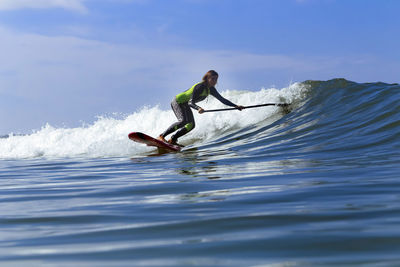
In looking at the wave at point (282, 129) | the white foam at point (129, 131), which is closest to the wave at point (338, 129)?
the wave at point (282, 129)

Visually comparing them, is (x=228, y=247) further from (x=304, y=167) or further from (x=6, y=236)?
(x=304, y=167)

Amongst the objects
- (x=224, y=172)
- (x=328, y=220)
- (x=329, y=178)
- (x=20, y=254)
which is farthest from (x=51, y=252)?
(x=224, y=172)

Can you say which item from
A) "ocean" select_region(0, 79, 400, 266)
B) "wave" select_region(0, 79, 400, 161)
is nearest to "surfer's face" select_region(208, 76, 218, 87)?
"wave" select_region(0, 79, 400, 161)

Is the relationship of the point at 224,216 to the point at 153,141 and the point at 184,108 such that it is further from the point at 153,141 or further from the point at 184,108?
the point at 184,108

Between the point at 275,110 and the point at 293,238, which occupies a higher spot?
the point at 275,110

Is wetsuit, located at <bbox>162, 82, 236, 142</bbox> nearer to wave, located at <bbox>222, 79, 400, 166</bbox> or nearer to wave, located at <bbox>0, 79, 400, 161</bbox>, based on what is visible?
wave, located at <bbox>0, 79, 400, 161</bbox>

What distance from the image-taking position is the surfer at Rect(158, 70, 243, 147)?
32.1 ft

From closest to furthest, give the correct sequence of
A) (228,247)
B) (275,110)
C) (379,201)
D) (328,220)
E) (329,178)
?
(228,247)
(328,220)
(379,201)
(329,178)
(275,110)

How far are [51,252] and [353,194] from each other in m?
1.98

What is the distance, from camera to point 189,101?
1030 centimetres

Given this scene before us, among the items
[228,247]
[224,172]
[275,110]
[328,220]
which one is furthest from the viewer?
[275,110]

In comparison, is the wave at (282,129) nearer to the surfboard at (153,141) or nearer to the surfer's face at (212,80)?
the surfboard at (153,141)

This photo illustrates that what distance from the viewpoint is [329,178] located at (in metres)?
3.85

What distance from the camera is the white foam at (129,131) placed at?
12.0 meters
